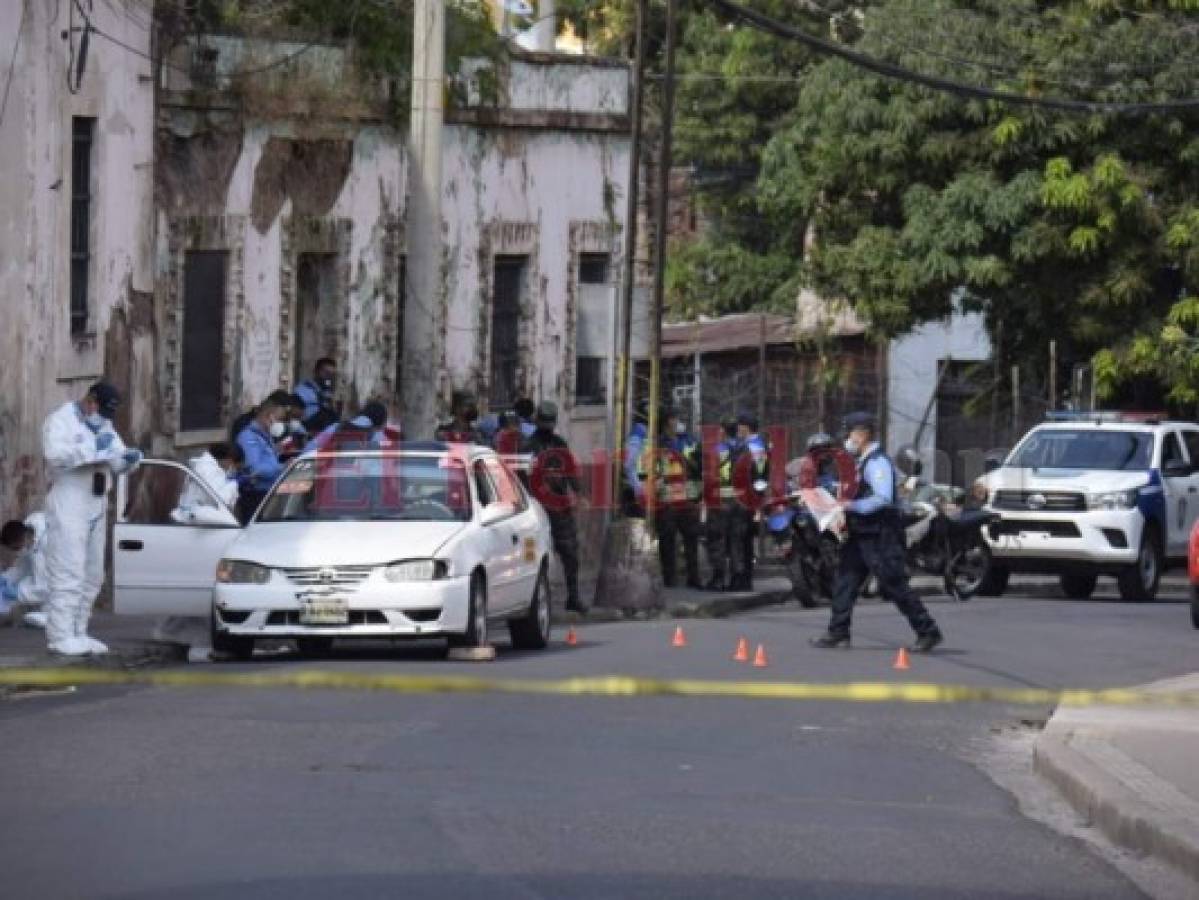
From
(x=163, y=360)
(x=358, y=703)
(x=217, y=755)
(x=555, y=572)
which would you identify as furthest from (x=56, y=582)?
(x=555, y=572)

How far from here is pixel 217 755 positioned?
13.4 m

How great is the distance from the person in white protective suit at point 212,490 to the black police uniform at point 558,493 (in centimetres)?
429

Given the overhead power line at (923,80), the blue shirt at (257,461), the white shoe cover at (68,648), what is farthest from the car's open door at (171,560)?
the overhead power line at (923,80)

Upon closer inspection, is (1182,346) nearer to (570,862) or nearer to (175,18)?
(175,18)

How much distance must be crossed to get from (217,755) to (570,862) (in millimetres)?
3248

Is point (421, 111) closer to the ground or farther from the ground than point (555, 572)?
farther from the ground

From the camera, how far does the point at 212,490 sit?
65.5ft

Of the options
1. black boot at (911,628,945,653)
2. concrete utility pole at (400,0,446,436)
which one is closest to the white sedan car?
black boot at (911,628,945,653)

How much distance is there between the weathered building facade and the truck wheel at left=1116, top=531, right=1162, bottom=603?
6326 mm

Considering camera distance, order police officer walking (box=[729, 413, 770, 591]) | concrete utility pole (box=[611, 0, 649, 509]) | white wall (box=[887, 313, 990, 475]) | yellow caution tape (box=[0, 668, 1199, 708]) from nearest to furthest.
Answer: yellow caution tape (box=[0, 668, 1199, 708]) < concrete utility pole (box=[611, 0, 649, 509]) < police officer walking (box=[729, 413, 770, 591]) < white wall (box=[887, 313, 990, 475])

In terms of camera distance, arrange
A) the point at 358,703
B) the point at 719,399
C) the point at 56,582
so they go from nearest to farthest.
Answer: the point at 358,703 < the point at 56,582 < the point at 719,399

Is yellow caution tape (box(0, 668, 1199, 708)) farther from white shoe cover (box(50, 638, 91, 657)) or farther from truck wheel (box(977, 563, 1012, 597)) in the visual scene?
truck wheel (box(977, 563, 1012, 597))

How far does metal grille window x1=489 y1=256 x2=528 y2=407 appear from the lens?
109ft

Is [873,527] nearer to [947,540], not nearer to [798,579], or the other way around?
[798,579]
